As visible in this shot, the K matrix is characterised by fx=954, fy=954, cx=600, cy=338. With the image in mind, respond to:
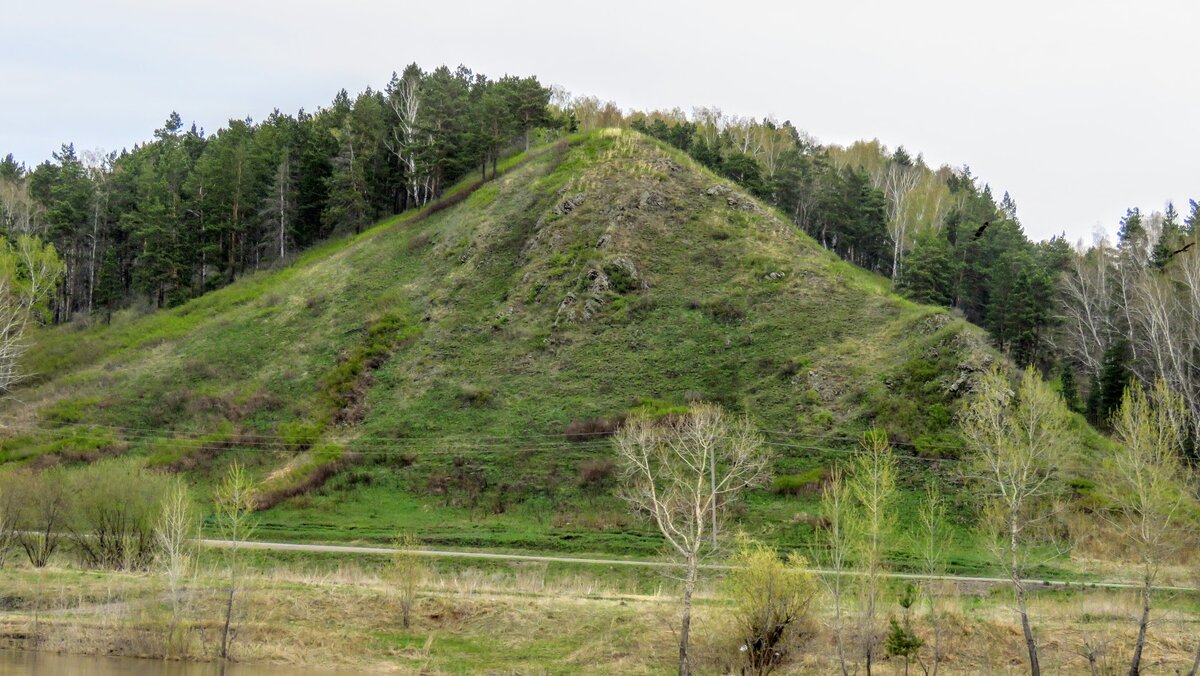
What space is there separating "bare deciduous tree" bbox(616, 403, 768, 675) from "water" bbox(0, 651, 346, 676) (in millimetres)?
14396

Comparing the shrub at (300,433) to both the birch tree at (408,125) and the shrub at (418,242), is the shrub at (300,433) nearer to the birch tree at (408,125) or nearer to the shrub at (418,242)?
the shrub at (418,242)

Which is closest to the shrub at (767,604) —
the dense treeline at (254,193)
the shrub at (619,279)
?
the shrub at (619,279)

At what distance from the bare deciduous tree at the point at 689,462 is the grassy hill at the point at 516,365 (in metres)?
1.97

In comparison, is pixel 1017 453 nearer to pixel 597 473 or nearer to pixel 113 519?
pixel 597 473

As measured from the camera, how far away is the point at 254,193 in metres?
97.8

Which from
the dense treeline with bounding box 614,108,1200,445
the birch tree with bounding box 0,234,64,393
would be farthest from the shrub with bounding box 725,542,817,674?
the birch tree with bounding box 0,234,64,393

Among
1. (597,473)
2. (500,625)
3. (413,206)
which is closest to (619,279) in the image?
(597,473)

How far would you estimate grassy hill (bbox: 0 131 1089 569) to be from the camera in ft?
181

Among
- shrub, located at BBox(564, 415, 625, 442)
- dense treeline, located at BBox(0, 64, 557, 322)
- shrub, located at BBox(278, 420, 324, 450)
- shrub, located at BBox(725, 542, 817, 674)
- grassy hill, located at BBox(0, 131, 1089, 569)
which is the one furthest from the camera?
dense treeline, located at BBox(0, 64, 557, 322)

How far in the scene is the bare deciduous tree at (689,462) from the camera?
121 ft

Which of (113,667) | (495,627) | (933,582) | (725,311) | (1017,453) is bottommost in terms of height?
(113,667)

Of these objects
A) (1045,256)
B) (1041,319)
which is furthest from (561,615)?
(1045,256)

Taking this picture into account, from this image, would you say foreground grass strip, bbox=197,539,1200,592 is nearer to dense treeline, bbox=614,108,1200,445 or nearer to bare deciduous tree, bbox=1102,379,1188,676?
bare deciduous tree, bbox=1102,379,1188,676

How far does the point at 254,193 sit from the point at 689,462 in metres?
74.2
